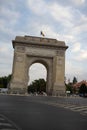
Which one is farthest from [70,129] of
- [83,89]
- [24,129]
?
[83,89]

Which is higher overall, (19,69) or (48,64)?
(48,64)

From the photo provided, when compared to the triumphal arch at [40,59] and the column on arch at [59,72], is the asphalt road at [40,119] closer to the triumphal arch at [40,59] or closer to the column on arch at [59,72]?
the triumphal arch at [40,59]

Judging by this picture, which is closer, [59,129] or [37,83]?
[59,129]

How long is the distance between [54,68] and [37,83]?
69.2 meters

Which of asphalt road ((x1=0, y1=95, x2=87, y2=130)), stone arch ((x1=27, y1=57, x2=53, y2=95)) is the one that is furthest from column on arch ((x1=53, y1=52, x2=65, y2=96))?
asphalt road ((x1=0, y1=95, x2=87, y2=130))

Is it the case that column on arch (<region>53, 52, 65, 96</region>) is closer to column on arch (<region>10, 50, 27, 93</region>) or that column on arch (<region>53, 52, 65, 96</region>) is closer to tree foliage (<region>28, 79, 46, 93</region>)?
column on arch (<region>10, 50, 27, 93</region>)

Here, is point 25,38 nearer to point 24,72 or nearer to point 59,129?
point 24,72

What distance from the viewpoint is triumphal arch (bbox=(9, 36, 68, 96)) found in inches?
2352

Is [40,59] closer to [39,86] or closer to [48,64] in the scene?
[48,64]

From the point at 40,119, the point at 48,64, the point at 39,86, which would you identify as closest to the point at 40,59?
the point at 48,64

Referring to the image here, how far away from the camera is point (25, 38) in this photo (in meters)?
61.2

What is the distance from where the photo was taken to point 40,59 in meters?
61.1

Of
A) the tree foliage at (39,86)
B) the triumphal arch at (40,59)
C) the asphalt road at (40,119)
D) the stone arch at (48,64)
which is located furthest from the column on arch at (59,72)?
the tree foliage at (39,86)

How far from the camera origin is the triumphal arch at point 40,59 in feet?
196
